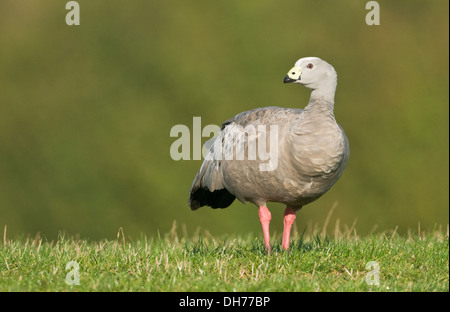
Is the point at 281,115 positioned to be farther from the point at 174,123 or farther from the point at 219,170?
the point at 174,123

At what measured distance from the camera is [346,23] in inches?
666

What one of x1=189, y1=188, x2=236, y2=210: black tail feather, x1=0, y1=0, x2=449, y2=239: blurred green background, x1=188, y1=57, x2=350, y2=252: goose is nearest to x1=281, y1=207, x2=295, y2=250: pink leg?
x1=188, y1=57, x2=350, y2=252: goose

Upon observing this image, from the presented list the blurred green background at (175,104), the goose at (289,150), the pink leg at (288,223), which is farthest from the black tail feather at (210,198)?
the blurred green background at (175,104)

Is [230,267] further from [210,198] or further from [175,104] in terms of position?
[175,104]

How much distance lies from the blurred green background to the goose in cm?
695

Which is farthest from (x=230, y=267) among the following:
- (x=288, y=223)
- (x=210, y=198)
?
(x=210, y=198)

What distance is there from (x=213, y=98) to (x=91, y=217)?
3.62 m

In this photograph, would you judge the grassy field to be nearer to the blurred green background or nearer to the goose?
the goose

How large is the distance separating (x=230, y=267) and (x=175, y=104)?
9.62 metres

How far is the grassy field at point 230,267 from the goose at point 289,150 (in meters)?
0.60

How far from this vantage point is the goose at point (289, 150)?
22.9 ft

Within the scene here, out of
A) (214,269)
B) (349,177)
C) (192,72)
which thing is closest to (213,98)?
(192,72)
